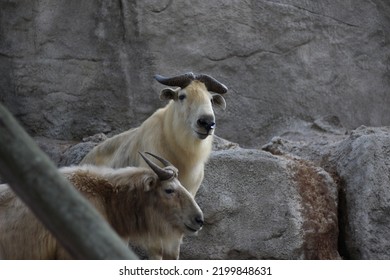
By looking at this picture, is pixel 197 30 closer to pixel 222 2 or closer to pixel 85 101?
pixel 222 2

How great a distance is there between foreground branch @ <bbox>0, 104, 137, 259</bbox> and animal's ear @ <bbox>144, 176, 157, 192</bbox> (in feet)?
12.4

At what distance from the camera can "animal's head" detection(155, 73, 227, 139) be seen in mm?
8461

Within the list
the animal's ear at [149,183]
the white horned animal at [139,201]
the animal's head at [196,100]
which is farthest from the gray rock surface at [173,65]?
the animal's ear at [149,183]

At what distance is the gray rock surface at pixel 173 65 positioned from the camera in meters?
11.6

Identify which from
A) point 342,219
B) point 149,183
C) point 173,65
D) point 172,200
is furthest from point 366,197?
point 173,65

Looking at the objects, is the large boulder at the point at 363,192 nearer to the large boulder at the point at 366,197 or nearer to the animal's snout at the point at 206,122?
the large boulder at the point at 366,197

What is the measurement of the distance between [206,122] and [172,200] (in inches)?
57.9

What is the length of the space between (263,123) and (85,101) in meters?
2.31

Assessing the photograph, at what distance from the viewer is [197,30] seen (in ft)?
38.7

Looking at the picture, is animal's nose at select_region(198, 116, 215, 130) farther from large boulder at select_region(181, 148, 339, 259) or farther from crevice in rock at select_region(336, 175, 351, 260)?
crevice in rock at select_region(336, 175, 351, 260)

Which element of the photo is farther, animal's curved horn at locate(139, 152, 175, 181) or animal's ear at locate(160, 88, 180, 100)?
animal's ear at locate(160, 88, 180, 100)

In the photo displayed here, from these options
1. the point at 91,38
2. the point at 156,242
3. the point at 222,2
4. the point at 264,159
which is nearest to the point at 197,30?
the point at 222,2

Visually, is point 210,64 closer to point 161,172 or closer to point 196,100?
point 196,100

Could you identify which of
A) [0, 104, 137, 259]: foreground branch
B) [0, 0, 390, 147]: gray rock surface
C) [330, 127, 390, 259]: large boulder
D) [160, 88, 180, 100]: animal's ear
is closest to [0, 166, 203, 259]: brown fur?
[160, 88, 180, 100]: animal's ear
